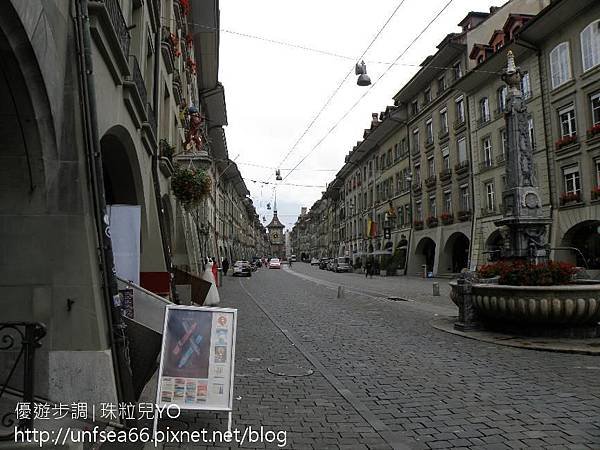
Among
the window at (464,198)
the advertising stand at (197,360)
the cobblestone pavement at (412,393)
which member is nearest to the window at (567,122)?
the window at (464,198)

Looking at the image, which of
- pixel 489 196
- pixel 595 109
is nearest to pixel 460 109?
pixel 489 196

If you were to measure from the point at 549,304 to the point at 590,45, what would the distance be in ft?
65.3

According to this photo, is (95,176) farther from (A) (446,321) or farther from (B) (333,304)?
(B) (333,304)

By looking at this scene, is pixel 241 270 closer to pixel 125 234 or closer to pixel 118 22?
pixel 125 234

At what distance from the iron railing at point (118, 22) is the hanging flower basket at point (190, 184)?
21.7ft

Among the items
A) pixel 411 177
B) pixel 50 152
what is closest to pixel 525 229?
pixel 50 152

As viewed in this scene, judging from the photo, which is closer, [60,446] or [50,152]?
[60,446]

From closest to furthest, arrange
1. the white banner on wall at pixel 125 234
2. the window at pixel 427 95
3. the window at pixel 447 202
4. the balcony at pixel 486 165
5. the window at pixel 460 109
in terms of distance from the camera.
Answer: the white banner on wall at pixel 125 234
the balcony at pixel 486 165
the window at pixel 460 109
the window at pixel 447 202
the window at pixel 427 95

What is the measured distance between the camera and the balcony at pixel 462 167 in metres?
34.3

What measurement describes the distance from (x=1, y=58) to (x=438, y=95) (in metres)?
37.7

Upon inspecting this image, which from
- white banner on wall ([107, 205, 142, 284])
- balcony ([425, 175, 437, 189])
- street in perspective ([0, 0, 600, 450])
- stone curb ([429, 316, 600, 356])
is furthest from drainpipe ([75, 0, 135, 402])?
balcony ([425, 175, 437, 189])

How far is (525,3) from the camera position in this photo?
31875 millimetres

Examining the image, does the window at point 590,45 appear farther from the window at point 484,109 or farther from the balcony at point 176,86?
the balcony at point 176,86

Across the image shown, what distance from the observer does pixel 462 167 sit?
34719 millimetres
